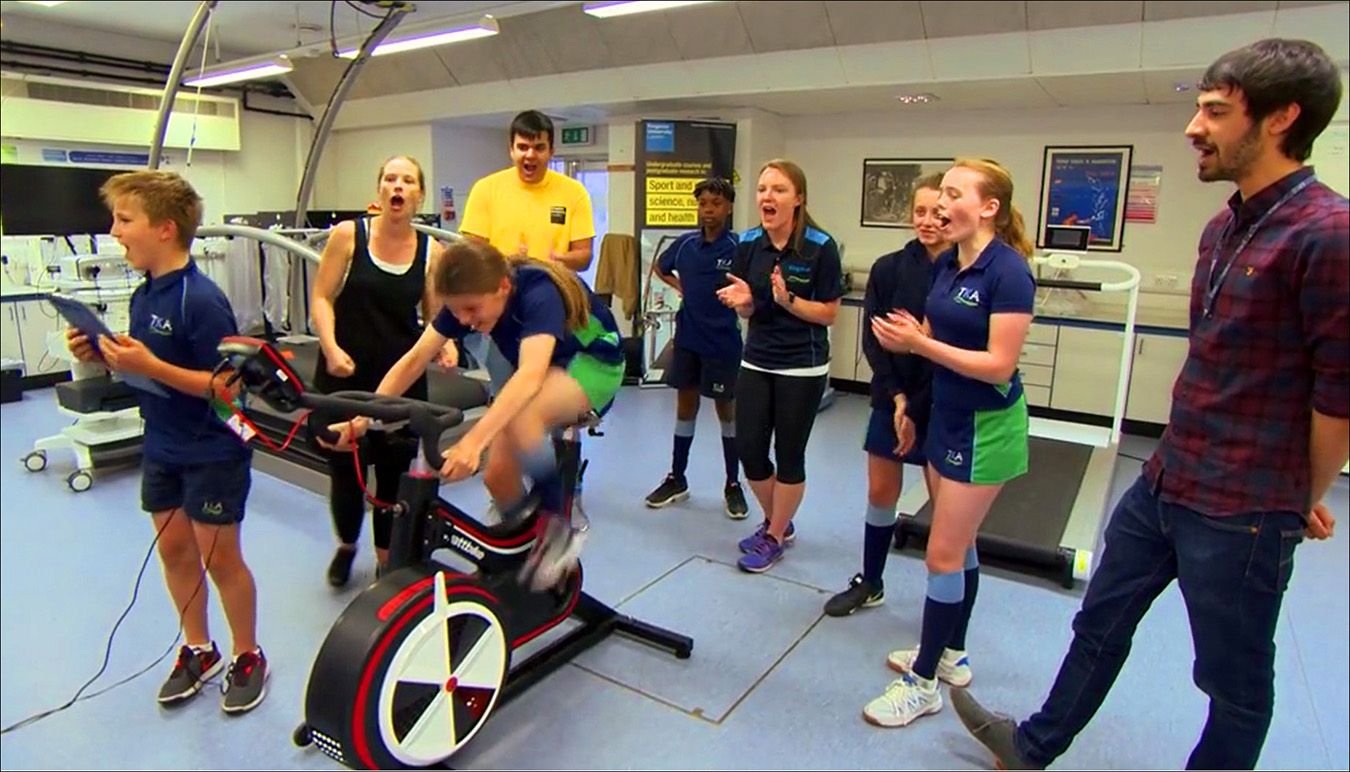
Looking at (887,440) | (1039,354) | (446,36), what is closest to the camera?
(887,440)

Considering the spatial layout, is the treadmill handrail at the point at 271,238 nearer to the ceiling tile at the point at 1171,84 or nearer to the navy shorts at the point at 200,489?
the navy shorts at the point at 200,489

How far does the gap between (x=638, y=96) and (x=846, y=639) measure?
5358mm

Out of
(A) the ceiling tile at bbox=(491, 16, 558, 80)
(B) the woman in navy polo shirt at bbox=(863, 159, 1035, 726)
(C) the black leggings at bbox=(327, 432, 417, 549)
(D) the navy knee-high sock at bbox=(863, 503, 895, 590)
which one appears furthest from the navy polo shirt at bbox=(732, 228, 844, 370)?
(A) the ceiling tile at bbox=(491, 16, 558, 80)

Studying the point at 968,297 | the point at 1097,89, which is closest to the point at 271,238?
the point at 968,297

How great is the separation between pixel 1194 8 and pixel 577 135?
6.00 m

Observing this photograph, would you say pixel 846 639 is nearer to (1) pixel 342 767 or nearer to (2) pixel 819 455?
(1) pixel 342 767

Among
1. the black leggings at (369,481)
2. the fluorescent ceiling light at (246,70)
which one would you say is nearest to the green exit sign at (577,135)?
the fluorescent ceiling light at (246,70)

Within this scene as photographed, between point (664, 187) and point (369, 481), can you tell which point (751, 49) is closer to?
point (664, 187)

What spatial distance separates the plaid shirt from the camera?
1.38m

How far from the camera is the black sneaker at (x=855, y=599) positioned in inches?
120

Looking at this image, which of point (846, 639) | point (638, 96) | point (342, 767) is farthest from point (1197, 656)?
point (638, 96)

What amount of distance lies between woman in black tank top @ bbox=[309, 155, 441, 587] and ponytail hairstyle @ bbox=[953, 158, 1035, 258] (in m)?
1.80

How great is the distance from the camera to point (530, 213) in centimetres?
333

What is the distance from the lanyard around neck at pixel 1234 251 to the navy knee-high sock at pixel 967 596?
3.33 ft
